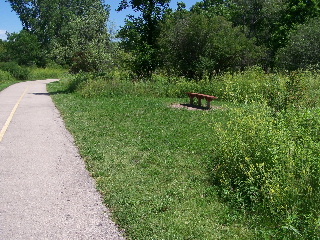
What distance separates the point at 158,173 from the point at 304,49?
25319 millimetres

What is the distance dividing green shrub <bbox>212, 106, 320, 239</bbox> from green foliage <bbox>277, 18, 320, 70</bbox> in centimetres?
2337

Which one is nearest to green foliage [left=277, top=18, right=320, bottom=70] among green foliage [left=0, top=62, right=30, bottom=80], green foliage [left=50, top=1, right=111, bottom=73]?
green foliage [left=50, top=1, right=111, bottom=73]

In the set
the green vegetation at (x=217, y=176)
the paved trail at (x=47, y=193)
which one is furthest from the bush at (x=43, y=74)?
the green vegetation at (x=217, y=176)

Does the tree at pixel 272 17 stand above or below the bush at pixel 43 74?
above

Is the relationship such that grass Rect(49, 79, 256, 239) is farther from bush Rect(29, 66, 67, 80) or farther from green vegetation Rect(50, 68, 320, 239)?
bush Rect(29, 66, 67, 80)

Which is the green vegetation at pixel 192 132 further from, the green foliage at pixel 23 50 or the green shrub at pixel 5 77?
the green foliage at pixel 23 50

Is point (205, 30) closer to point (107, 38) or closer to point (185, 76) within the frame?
point (185, 76)

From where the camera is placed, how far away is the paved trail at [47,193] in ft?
14.5

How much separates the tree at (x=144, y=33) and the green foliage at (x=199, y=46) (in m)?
0.88

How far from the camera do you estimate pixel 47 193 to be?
18.5ft

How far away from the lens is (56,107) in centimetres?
1650

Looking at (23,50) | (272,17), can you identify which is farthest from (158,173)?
(23,50)

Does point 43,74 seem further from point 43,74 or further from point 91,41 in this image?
point 91,41

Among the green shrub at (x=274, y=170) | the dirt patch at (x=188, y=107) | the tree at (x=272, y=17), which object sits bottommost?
the dirt patch at (x=188, y=107)
